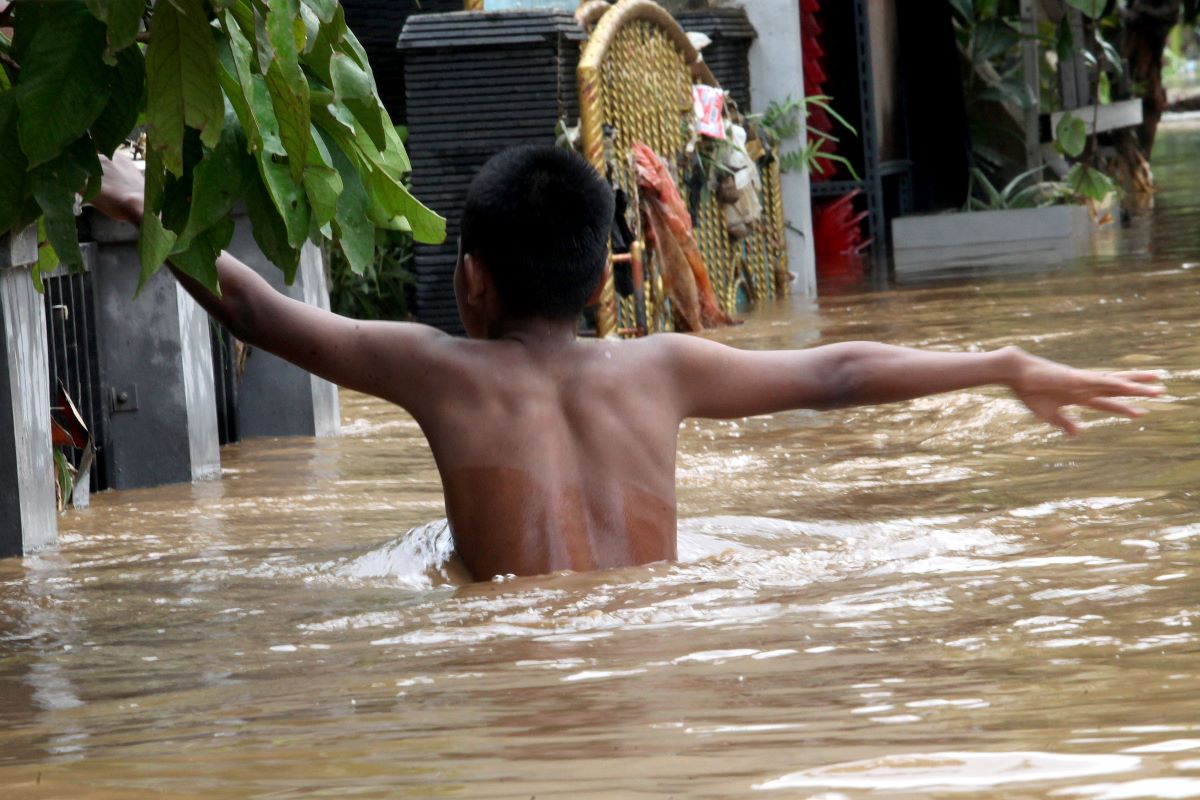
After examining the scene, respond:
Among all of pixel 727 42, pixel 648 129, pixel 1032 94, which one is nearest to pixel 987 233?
pixel 1032 94

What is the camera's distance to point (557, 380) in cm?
387

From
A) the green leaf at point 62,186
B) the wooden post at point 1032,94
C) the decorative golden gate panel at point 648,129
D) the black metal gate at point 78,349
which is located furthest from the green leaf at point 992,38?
the green leaf at point 62,186

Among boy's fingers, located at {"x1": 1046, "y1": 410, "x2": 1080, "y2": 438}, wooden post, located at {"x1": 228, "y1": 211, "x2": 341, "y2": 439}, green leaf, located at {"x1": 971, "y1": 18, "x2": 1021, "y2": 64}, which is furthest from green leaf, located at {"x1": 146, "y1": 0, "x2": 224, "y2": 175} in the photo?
green leaf, located at {"x1": 971, "y1": 18, "x2": 1021, "y2": 64}

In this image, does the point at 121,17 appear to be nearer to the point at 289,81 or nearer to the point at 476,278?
the point at 289,81

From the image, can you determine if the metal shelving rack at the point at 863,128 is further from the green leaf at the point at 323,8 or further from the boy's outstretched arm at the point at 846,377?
the green leaf at the point at 323,8

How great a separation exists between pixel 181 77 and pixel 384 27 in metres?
9.04

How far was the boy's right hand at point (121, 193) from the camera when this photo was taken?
13.1 feet

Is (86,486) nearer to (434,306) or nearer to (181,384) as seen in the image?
(181,384)

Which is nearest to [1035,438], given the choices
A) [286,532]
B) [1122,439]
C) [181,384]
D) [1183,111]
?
[1122,439]

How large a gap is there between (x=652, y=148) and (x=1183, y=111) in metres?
38.8

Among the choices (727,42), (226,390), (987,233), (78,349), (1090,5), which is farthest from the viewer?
(987,233)

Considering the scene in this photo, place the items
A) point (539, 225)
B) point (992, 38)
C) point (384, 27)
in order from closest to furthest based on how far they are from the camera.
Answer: point (539, 225) < point (384, 27) < point (992, 38)

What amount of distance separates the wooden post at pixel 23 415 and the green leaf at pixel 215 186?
1784mm

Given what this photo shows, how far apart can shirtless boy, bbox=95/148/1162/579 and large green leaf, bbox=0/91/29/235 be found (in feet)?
2.48
